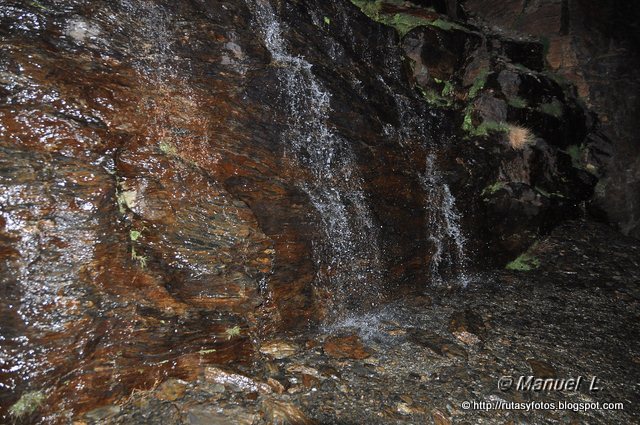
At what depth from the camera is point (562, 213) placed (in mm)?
6855

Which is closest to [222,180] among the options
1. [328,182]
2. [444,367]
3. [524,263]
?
[328,182]

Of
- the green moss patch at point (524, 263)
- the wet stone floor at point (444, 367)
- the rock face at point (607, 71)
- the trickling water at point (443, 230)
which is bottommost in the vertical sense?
the wet stone floor at point (444, 367)

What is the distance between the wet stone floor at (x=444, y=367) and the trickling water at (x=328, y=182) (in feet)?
1.79

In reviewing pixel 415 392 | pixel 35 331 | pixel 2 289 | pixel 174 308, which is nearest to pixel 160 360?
pixel 174 308

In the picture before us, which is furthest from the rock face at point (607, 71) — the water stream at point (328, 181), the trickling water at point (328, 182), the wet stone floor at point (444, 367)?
the trickling water at point (328, 182)

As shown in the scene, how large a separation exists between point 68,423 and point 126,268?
49.4 inches

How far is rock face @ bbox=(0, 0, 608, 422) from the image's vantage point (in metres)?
3.08

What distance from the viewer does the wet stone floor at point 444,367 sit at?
10.6 ft

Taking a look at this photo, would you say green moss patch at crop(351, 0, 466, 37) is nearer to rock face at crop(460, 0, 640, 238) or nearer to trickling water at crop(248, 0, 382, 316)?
rock face at crop(460, 0, 640, 238)

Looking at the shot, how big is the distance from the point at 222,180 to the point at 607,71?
825 centimetres

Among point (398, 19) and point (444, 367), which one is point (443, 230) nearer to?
point (444, 367)

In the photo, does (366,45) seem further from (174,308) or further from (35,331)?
(35,331)

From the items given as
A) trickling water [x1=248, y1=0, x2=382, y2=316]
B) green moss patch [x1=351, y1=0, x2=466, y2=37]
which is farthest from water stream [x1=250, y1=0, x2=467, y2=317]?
green moss patch [x1=351, y1=0, x2=466, y2=37]

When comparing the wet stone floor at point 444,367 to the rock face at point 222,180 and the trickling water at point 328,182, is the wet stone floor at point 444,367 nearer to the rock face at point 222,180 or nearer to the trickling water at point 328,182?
the rock face at point 222,180
